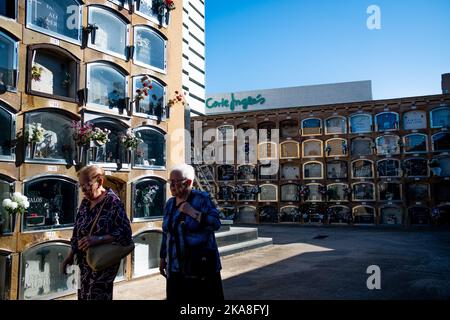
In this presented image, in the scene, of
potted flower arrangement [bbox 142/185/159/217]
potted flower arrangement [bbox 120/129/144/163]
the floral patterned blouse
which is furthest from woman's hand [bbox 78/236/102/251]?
potted flower arrangement [bbox 142/185/159/217]

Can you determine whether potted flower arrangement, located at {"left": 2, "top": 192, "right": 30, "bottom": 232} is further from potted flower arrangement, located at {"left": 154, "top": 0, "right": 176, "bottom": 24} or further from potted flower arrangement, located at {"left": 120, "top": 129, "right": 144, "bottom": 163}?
potted flower arrangement, located at {"left": 154, "top": 0, "right": 176, "bottom": 24}

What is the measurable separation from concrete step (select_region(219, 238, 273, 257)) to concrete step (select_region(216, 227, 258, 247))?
161 millimetres

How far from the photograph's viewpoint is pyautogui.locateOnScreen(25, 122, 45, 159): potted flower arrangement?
576 cm

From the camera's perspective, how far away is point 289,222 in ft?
76.4

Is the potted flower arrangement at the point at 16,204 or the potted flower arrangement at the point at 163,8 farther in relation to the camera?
the potted flower arrangement at the point at 163,8

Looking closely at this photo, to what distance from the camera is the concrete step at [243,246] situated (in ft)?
33.5

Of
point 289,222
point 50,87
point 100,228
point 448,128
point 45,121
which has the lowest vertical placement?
point 289,222

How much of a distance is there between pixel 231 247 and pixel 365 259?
3811 millimetres

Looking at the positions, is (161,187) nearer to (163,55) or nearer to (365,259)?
(163,55)

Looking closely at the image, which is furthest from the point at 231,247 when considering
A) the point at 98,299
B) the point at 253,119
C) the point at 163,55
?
the point at 253,119

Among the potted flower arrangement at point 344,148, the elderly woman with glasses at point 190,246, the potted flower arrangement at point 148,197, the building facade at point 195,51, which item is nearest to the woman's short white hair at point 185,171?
the elderly woman with glasses at point 190,246

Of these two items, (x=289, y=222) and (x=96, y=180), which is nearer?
(x=96, y=180)

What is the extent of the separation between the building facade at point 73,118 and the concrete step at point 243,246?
2495 millimetres

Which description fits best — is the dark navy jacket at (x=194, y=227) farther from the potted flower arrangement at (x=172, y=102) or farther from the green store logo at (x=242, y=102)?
the green store logo at (x=242, y=102)
